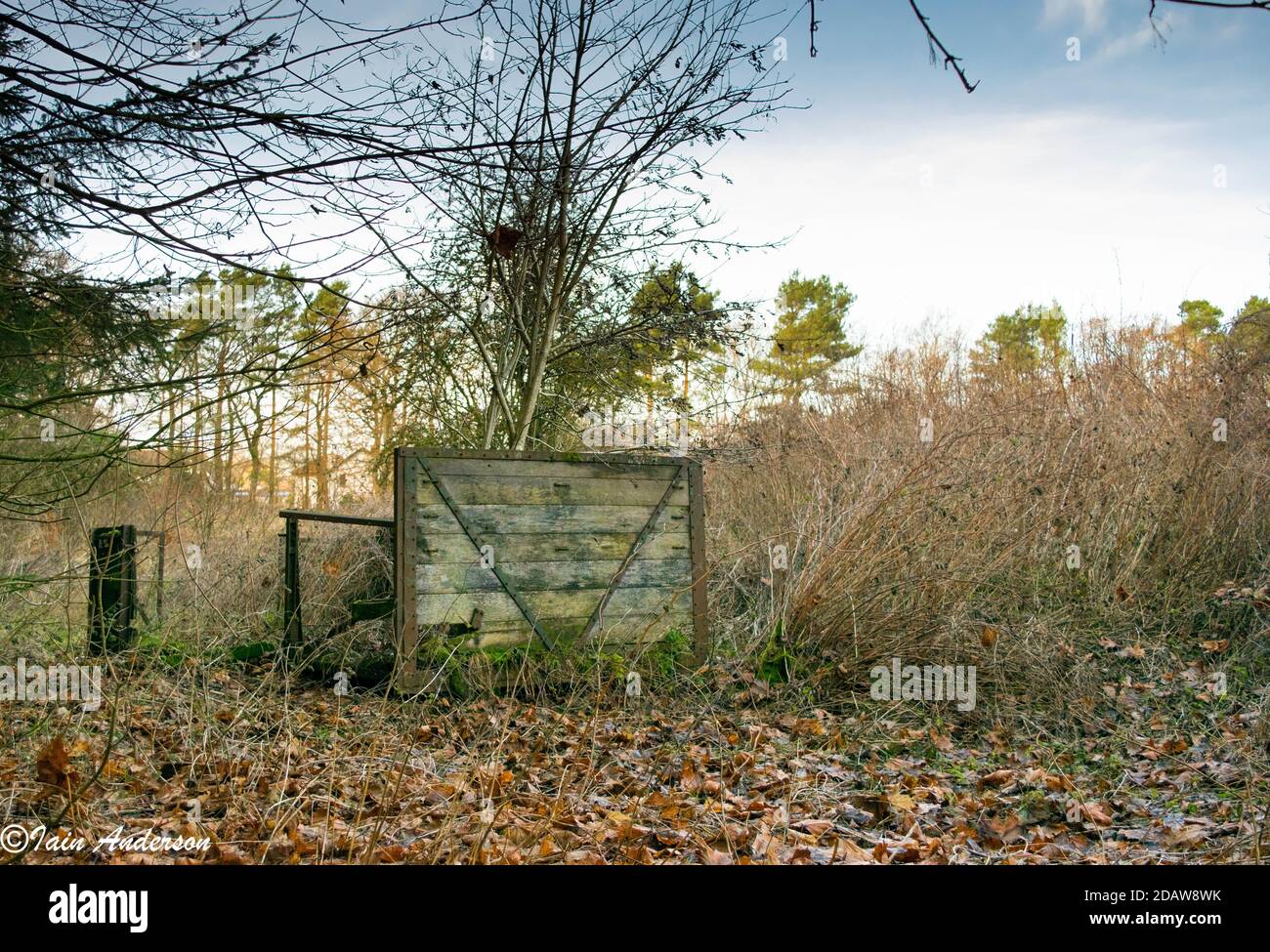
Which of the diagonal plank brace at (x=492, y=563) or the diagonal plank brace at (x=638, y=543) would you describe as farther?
the diagonal plank brace at (x=638, y=543)

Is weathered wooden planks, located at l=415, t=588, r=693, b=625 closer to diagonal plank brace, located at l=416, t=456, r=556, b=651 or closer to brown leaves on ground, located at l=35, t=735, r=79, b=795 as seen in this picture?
diagonal plank brace, located at l=416, t=456, r=556, b=651

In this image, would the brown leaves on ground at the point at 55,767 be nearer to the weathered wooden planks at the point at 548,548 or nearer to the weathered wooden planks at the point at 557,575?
the weathered wooden planks at the point at 548,548

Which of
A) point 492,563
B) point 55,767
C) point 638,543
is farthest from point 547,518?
point 55,767

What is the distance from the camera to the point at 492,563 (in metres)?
6.68

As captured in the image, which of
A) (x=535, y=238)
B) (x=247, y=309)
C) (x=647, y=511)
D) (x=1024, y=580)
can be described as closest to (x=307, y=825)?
(x=247, y=309)

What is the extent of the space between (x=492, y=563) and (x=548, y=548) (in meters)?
0.43

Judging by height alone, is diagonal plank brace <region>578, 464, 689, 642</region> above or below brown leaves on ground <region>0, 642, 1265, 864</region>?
above

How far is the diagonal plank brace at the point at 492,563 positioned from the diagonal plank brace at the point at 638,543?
0.31 meters

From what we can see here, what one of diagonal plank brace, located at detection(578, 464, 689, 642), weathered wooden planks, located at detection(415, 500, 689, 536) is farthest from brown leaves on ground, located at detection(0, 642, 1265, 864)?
weathered wooden planks, located at detection(415, 500, 689, 536)

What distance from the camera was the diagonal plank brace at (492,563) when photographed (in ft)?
21.5

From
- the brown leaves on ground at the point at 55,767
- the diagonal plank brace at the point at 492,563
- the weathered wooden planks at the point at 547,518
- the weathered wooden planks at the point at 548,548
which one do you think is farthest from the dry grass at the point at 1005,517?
the brown leaves on ground at the point at 55,767

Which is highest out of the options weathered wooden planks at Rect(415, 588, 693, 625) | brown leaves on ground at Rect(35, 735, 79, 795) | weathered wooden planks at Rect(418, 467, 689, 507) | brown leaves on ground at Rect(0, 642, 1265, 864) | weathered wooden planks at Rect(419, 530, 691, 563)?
weathered wooden planks at Rect(418, 467, 689, 507)

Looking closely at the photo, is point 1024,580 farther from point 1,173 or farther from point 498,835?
point 1,173

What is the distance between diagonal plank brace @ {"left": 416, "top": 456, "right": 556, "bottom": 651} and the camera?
654 cm
